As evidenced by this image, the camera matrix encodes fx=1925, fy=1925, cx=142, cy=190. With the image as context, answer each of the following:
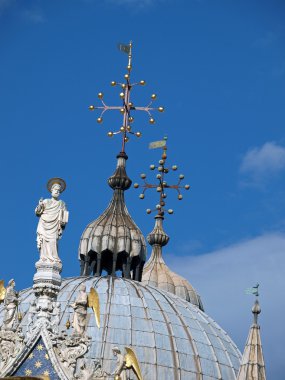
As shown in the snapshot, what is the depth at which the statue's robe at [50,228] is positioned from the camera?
6750 centimetres

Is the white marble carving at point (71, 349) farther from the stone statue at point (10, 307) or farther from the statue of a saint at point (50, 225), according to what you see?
the statue of a saint at point (50, 225)

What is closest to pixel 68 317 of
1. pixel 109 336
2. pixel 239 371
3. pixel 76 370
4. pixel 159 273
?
pixel 109 336

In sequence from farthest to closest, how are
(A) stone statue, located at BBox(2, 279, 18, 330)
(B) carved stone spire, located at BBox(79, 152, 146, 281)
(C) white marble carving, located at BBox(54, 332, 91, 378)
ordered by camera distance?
(B) carved stone spire, located at BBox(79, 152, 146, 281) → (A) stone statue, located at BBox(2, 279, 18, 330) → (C) white marble carving, located at BBox(54, 332, 91, 378)

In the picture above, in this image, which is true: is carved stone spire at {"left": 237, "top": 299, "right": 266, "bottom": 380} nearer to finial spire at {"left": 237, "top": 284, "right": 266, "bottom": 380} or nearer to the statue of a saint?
finial spire at {"left": 237, "top": 284, "right": 266, "bottom": 380}

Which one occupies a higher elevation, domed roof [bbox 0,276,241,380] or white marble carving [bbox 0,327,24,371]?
domed roof [bbox 0,276,241,380]

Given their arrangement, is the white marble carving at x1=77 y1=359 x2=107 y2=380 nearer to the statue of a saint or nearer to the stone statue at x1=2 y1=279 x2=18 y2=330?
the stone statue at x1=2 y1=279 x2=18 y2=330

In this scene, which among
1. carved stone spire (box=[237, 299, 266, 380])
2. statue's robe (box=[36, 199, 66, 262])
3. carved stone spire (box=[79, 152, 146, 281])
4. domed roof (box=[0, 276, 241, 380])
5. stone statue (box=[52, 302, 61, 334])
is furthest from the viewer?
carved stone spire (box=[79, 152, 146, 281])

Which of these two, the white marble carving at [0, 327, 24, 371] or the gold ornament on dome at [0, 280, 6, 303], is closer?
the white marble carving at [0, 327, 24, 371]

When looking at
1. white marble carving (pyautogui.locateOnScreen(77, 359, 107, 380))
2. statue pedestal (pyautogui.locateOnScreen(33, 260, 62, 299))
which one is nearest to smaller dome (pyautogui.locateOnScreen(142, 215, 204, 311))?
statue pedestal (pyautogui.locateOnScreen(33, 260, 62, 299))

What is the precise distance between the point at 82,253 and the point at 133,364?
2076cm

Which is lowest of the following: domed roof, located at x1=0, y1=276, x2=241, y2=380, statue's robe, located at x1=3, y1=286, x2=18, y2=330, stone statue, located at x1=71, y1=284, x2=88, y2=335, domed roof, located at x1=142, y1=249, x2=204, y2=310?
stone statue, located at x1=71, y1=284, x2=88, y2=335

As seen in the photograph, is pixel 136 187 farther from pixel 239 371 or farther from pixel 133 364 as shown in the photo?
pixel 133 364

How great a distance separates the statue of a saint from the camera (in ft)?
222

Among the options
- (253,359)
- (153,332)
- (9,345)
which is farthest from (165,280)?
(9,345)
